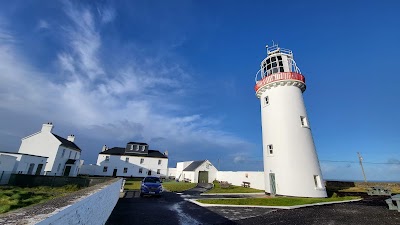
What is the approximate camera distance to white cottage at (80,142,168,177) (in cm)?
4728

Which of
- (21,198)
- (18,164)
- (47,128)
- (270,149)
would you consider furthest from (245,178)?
(47,128)

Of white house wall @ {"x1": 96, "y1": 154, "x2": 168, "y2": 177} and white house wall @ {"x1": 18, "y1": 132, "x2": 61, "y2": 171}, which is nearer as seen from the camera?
white house wall @ {"x1": 18, "y1": 132, "x2": 61, "y2": 171}

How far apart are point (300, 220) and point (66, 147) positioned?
4128 centimetres

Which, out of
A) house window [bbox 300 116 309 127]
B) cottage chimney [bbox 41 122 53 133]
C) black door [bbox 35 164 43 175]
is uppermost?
cottage chimney [bbox 41 122 53 133]

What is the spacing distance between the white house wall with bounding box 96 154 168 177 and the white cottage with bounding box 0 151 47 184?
1554 centimetres

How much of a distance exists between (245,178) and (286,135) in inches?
524

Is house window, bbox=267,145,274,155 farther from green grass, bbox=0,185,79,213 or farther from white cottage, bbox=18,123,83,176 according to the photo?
white cottage, bbox=18,123,83,176

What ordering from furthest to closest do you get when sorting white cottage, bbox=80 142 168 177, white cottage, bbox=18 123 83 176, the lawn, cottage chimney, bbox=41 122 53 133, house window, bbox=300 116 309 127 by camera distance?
white cottage, bbox=80 142 168 177, cottage chimney, bbox=41 122 53 133, white cottage, bbox=18 123 83 176, the lawn, house window, bbox=300 116 309 127

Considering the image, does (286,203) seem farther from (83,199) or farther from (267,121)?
(83,199)

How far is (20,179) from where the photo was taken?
22.4 m

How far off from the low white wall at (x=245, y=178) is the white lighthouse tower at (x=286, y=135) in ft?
18.9

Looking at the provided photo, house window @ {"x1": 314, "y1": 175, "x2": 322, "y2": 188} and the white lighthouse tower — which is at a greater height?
the white lighthouse tower

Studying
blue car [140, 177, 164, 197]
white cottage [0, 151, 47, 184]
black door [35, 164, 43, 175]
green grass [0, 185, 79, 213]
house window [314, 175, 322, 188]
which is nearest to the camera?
green grass [0, 185, 79, 213]

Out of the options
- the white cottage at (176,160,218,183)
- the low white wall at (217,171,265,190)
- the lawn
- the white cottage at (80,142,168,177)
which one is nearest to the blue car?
the lawn
